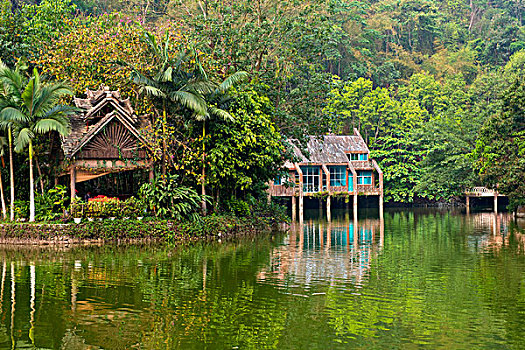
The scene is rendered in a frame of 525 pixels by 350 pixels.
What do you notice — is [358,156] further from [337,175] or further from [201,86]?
[201,86]

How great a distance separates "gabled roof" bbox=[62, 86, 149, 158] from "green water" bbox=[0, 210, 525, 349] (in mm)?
4704

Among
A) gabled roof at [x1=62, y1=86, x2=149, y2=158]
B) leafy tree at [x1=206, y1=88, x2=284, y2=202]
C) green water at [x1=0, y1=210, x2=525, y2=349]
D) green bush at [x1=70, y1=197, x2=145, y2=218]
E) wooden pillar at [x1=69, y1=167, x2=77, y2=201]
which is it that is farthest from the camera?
leafy tree at [x1=206, y1=88, x2=284, y2=202]

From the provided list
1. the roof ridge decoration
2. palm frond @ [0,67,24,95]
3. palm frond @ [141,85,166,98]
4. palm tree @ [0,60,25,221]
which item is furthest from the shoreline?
palm frond @ [141,85,166,98]

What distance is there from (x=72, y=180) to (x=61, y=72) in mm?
5571

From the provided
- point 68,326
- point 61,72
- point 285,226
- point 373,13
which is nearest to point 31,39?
point 61,72

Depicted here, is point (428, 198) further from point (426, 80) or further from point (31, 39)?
point (31, 39)

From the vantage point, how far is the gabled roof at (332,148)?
149 feet

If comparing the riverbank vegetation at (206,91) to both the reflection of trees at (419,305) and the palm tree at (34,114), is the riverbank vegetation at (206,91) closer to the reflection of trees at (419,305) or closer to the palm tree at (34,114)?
the palm tree at (34,114)

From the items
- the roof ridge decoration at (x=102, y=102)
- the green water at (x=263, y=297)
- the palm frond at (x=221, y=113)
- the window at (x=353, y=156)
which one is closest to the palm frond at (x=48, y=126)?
the roof ridge decoration at (x=102, y=102)

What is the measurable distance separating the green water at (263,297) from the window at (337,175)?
2371 centimetres

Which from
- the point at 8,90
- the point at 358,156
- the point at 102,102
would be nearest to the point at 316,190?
the point at 358,156

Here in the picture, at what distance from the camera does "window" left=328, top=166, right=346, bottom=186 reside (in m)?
47.2

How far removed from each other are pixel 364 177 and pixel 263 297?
36.7 metres

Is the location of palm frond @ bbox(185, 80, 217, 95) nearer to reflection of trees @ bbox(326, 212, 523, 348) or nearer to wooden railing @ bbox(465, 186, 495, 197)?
reflection of trees @ bbox(326, 212, 523, 348)
